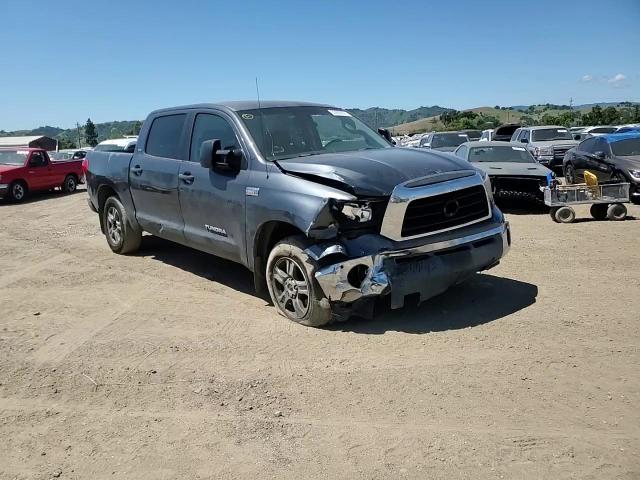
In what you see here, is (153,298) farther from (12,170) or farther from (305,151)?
(12,170)

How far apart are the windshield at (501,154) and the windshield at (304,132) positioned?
6.59 metres

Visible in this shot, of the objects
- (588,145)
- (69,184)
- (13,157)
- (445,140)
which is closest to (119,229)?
(588,145)

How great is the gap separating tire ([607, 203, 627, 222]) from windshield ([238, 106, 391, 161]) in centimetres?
598

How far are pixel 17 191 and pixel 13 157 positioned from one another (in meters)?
1.52

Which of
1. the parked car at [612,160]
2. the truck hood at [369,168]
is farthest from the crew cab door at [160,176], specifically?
the parked car at [612,160]

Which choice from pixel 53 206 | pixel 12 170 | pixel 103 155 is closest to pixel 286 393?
pixel 103 155

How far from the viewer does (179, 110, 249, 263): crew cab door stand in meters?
5.54

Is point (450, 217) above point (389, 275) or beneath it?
above

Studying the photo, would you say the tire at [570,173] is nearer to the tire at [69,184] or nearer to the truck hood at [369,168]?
the truck hood at [369,168]

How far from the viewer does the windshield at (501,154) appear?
12222 millimetres

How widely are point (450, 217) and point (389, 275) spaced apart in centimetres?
86

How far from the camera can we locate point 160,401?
381 centimetres

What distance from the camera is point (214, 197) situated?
19.0 ft

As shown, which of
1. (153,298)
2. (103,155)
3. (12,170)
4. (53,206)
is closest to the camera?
(153,298)
